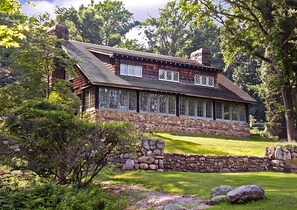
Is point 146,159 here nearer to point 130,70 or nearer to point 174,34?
point 130,70

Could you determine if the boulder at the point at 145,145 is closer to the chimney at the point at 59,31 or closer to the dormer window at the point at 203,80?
the chimney at the point at 59,31

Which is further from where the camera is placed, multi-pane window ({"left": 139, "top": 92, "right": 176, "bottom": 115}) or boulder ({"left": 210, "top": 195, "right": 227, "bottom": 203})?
multi-pane window ({"left": 139, "top": 92, "right": 176, "bottom": 115})

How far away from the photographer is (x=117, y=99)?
29.4 metres

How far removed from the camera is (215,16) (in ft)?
93.1

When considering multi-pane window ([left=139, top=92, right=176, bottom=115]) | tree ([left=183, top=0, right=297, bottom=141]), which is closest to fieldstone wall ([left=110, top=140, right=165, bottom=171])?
tree ([left=183, top=0, right=297, bottom=141])

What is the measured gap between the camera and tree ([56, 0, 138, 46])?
198 feet

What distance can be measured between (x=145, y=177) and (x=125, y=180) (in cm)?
77

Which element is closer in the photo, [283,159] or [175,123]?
[283,159]

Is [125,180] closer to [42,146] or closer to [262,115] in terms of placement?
[42,146]

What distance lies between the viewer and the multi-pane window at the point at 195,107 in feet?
107

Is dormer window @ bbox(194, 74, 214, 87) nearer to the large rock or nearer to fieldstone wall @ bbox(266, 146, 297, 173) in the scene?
fieldstone wall @ bbox(266, 146, 297, 173)

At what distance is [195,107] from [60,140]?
21947mm

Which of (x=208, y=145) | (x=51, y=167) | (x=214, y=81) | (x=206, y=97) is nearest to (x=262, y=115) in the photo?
(x=214, y=81)

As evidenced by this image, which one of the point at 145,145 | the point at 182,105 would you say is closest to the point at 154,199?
the point at 145,145
